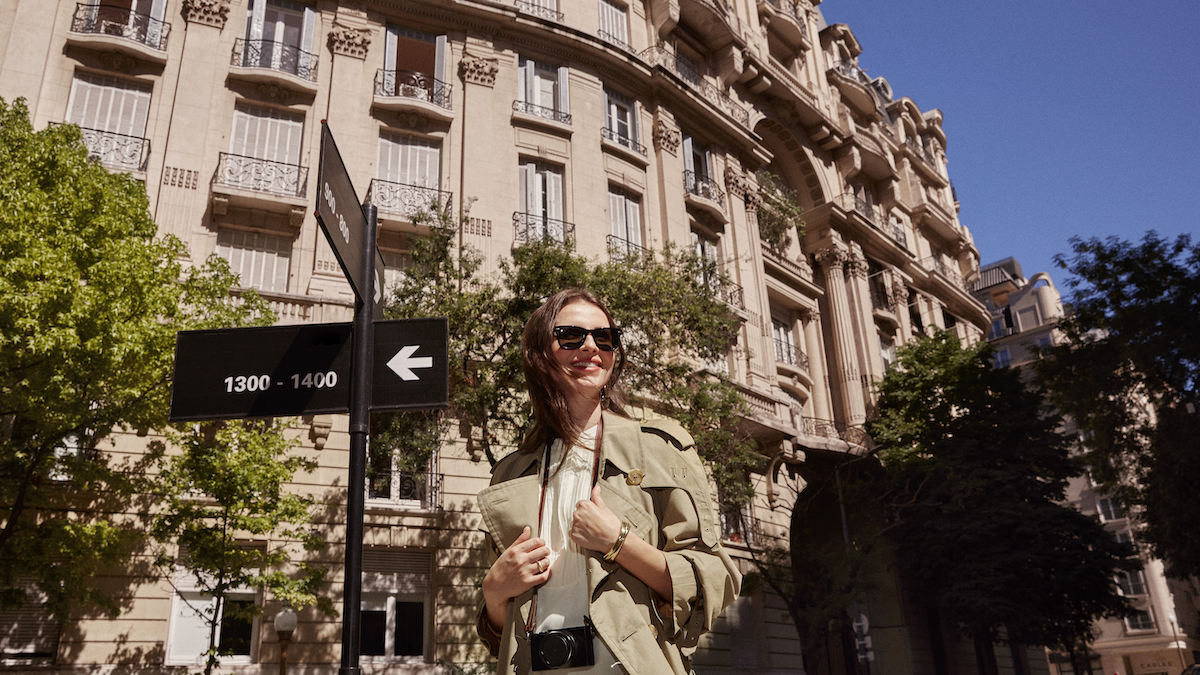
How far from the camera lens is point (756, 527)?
915 inches

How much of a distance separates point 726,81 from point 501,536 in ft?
95.3

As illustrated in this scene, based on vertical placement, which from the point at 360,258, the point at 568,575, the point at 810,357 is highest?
the point at 810,357

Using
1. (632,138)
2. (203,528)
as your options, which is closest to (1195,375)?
(632,138)

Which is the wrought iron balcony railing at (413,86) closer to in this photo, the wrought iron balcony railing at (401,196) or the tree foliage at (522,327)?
the wrought iron balcony railing at (401,196)

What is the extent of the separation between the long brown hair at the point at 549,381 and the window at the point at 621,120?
2180 cm

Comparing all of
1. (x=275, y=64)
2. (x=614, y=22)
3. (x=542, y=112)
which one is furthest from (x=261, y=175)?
(x=614, y=22)

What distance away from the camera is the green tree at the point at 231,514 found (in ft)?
44.1

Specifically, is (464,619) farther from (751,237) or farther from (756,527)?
(751,237)

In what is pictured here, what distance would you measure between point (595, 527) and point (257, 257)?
60.4 ft

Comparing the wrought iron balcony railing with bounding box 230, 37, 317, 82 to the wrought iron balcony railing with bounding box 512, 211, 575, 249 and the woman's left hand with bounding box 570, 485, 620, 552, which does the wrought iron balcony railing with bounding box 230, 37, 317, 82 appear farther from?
the woman's left hand with bounding box 570, 485, 620, 552

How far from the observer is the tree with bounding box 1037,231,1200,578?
20.8m

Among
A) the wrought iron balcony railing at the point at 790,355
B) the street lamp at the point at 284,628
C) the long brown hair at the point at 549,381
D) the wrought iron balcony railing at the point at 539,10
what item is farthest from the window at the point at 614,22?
the long brown hair at the point at 549,381

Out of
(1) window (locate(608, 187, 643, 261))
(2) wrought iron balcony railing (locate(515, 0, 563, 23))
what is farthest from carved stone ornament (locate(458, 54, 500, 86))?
(1) window (locate(608, 187, 643, 261))

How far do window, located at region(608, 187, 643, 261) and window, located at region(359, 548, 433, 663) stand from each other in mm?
9806
